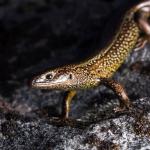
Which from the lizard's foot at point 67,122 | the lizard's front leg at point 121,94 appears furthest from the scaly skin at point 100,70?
the lizard's foot at point 67,122

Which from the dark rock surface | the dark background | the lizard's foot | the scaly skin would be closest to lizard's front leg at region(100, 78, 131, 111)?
the scaly skin

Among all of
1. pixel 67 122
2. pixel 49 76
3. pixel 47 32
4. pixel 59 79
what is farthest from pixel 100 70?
pixel 47 32

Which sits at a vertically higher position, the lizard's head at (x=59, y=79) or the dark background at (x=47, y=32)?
the dark background at (x=47, y=32)

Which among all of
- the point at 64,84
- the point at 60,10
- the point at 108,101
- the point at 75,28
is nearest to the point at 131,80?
the point at 108,101

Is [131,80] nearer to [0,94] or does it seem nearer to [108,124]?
[108,124]

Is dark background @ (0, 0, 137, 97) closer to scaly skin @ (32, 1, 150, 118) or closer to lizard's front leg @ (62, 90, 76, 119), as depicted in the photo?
scaly skin @ (32, 1, 150, 118)

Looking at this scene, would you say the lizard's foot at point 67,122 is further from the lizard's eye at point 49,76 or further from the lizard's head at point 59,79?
the lizard's eye at point 49,76

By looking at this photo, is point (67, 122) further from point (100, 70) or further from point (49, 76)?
point (100, 70)

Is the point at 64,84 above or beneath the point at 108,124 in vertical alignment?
above
